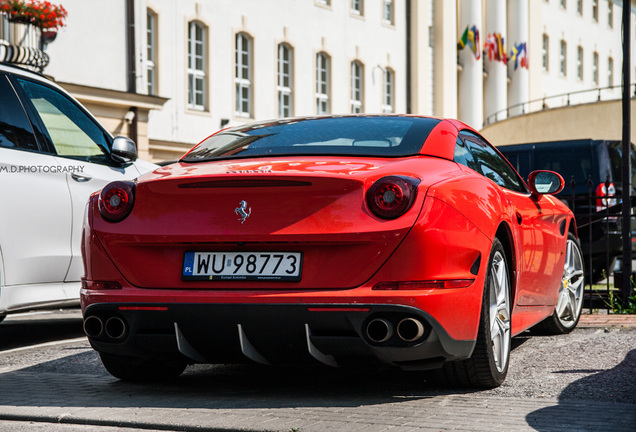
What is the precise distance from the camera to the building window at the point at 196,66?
2811 centimetres

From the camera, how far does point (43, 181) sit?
698 centimetres

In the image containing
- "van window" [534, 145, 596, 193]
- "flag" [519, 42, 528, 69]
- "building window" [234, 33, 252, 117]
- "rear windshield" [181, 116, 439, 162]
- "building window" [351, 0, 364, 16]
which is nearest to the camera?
"rear windshield" [181, 116, 439, 162]

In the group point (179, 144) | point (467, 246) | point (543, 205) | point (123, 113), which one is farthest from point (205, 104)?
point (467, 246)

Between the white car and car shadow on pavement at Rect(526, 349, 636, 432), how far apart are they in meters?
3.45

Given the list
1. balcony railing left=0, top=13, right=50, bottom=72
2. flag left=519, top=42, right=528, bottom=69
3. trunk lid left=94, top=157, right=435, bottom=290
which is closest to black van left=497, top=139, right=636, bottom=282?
trunk lid left=94, top=157, right=435, bottom=290

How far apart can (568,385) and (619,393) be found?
0.30 m

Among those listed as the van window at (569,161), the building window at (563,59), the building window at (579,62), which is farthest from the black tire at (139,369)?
the building window at (579,62)

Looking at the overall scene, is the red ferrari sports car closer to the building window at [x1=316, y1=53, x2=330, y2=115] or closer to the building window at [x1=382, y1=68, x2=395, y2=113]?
the building window at [x1=316, y1=53, x2=330, y2=115]

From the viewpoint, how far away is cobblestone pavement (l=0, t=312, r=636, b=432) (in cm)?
438

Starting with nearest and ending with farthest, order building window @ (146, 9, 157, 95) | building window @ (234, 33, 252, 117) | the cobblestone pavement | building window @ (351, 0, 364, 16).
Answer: the cobblestone pavement, building window @ (146, 9, 157, 95), building window @ (234, 33, 252, 117), building window @ (351, 0, 364, 16)

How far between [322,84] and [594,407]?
29.2 metres

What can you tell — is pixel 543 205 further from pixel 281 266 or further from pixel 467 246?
pixel 281 266

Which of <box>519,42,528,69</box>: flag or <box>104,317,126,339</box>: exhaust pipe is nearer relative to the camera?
<box>104,317,126,339</box>: exhaust pipe

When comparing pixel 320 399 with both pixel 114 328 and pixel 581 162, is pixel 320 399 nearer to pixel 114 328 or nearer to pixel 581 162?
pixel 114 328
